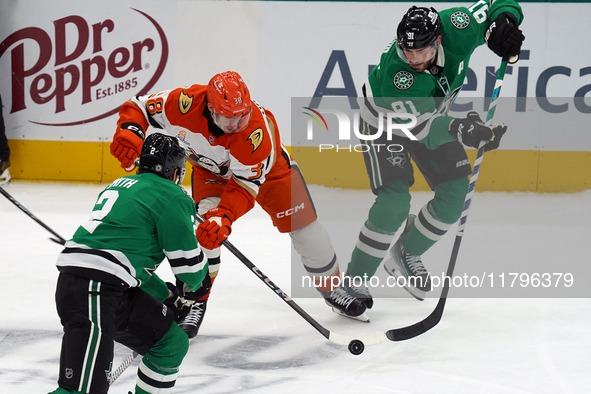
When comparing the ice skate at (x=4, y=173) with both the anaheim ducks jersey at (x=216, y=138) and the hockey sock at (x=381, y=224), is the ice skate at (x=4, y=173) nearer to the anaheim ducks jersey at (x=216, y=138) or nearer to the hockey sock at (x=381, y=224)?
the anaheim ducks jersey at (x=216, y=138)

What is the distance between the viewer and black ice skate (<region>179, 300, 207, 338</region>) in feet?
7.86

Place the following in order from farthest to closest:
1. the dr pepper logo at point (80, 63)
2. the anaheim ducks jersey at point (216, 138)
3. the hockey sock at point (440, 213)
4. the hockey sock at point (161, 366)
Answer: the dr pepper logo at point (80, 63), the hockey sock at point (440, 213), the anaheim ducks jersey at point (216, 138), the hockey sock at point (161, 366)

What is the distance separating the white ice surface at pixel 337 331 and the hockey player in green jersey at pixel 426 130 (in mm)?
294

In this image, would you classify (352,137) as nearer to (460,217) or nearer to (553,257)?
(553,257)

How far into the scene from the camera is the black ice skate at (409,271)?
291 cm

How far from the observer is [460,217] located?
2.77 metres

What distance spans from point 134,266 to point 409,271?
1.62 meters

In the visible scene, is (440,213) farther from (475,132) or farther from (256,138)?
(256,138)

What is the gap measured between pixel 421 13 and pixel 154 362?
1.71 metres

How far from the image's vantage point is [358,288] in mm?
2803

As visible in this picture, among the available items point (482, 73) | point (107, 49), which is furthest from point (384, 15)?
point (107, 49)

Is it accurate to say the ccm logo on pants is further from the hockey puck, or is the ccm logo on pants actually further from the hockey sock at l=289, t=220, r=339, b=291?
the hockey puck

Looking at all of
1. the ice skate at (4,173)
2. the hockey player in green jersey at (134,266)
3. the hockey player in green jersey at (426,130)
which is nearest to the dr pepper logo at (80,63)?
the ice skate at (4,173)

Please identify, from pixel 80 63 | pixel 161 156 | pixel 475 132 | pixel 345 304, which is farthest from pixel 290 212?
pixel 80 63
